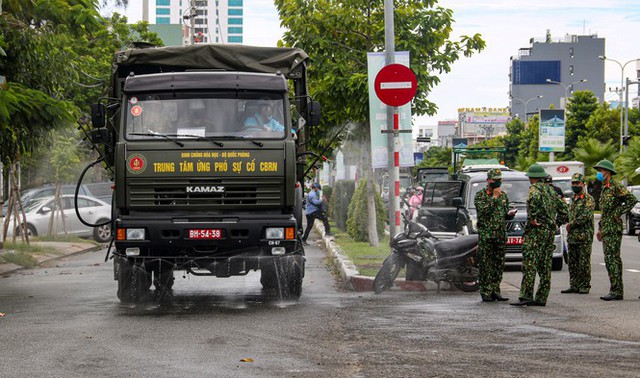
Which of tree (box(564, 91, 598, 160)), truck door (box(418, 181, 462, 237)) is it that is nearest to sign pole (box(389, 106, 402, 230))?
truck door (box(418, 181, 462, 237))

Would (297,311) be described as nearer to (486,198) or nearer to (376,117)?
(486,198)

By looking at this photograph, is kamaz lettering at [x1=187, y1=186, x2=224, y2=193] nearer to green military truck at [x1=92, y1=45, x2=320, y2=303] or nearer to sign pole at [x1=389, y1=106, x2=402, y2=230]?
green military truck at [x1=92, y1=45, x2=320, y2=303]

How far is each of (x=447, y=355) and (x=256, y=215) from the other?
4.38 m

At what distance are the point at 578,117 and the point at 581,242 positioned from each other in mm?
71431

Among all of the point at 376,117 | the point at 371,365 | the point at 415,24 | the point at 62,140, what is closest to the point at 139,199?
the point at 371,365

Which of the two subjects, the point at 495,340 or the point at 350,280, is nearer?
the point at 495,340

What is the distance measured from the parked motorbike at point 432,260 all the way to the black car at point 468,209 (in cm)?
407

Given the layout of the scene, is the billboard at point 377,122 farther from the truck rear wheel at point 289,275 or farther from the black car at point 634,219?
the black car at point 634,219

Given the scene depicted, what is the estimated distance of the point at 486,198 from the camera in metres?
13.9

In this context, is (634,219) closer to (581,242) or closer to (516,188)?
(516,188)

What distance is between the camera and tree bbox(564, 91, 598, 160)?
273 feet

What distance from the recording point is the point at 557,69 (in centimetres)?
15875

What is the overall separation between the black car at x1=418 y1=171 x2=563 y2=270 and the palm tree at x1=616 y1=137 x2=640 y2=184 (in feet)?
102

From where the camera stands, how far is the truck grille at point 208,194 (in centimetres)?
1279
